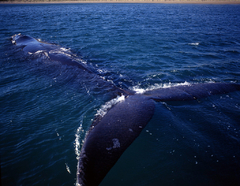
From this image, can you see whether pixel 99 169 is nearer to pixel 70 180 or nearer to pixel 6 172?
pixel 70 180

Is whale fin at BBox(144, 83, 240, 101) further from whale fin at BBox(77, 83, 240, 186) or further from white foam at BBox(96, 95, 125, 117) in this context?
white foam at BBox(96, 95, 125, 117)

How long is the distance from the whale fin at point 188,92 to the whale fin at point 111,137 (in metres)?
0.79

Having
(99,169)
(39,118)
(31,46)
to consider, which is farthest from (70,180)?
(31,46)

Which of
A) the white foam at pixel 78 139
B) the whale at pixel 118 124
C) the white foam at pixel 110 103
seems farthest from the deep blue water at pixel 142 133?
the whale at pixel 118 124

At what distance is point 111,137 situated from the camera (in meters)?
5.01

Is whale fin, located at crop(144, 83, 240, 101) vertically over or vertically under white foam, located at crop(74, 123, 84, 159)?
over

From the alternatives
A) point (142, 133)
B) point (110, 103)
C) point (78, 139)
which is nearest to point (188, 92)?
point (142, 133)

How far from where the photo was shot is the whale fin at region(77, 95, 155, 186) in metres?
4.19

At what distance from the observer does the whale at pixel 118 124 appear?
4273 mm

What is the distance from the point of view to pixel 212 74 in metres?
11.6

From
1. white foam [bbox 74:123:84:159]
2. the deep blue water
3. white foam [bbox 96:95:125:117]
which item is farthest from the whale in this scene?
white foam [bbox 74:123:84:159]

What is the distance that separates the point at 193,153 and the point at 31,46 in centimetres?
1681

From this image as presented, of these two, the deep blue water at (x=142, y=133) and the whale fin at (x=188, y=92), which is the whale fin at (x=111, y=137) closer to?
the deep blue water at (x=142, y=133)

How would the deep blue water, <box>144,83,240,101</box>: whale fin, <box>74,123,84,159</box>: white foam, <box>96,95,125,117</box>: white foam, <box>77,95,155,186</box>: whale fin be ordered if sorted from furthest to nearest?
<box>144,83,240,101</box>: whale fin → <box>96,95,125,117</box>: white foam → <box>74,123,84,159</box>: white foam → the deep blue water → <box>77,95,155,186</box>: whale fin
